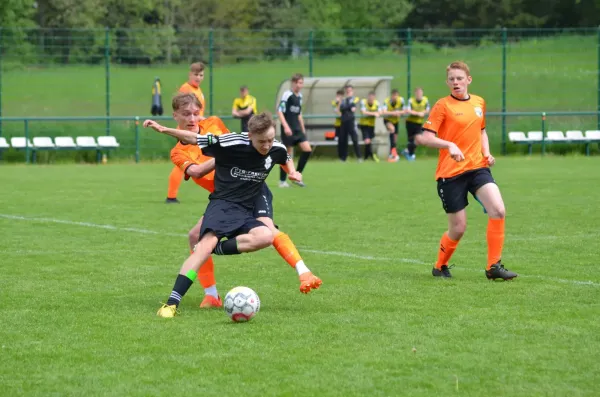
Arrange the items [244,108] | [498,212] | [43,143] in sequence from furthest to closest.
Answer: [43,143] → [244,108] → [498,212]

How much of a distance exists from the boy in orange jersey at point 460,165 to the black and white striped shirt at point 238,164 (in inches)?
64.7

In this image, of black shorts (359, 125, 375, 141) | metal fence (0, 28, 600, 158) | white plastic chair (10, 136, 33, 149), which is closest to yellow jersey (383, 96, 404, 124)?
black shorts (359, 125, 375, 141)

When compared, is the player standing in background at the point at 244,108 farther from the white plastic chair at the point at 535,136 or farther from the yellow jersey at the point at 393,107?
the white plastic chair at the point at 535,136

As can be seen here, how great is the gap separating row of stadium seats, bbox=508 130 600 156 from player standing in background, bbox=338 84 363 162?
16.7 feet

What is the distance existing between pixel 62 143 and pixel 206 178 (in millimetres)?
20480

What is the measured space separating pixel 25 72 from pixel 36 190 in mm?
13800

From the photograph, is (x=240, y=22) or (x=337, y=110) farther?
(x=240, y=22)

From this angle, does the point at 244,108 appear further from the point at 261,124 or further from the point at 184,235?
the point at 261,124

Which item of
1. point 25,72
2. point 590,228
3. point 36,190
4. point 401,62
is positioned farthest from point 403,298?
point 401,62

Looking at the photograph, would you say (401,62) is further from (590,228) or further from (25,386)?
(25,386)

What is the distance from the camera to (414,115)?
28125mm

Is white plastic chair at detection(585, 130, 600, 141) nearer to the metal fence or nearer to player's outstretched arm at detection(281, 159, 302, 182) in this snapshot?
the metal fence

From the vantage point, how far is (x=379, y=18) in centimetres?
5994

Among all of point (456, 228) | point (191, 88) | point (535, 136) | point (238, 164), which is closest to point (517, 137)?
point (535, 136)
